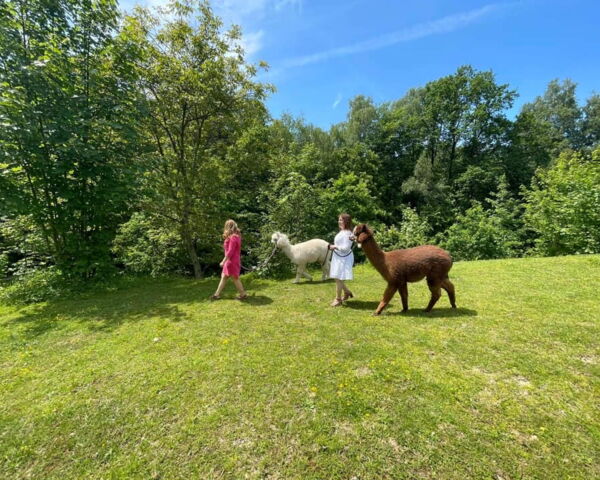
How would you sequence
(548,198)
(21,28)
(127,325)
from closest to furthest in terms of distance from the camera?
(127,325)
(21,28)
(548,198)

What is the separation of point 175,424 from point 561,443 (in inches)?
145

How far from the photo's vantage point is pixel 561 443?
244cm

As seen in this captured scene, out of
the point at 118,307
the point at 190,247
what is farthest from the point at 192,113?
the point at 118,307

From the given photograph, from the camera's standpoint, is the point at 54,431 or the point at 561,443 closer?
the point at 561,443

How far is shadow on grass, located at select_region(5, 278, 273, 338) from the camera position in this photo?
5.70 m

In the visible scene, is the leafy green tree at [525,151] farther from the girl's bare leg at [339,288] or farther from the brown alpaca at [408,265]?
the girl's bare leg at [339,288]

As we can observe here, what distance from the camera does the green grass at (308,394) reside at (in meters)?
2.40

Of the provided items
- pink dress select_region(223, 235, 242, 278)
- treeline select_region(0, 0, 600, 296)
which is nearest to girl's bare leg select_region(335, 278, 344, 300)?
pink dress select_region(223, 235, 242, 278)

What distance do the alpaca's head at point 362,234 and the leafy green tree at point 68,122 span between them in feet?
23.0

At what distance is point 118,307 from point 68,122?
4937 millimetres

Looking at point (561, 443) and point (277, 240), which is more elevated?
point (277, 240)

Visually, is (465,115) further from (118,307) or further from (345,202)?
(118,307)

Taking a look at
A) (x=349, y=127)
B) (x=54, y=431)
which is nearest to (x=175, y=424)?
(x=54, y=431)

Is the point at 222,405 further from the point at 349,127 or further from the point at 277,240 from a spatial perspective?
the point at 349,127
